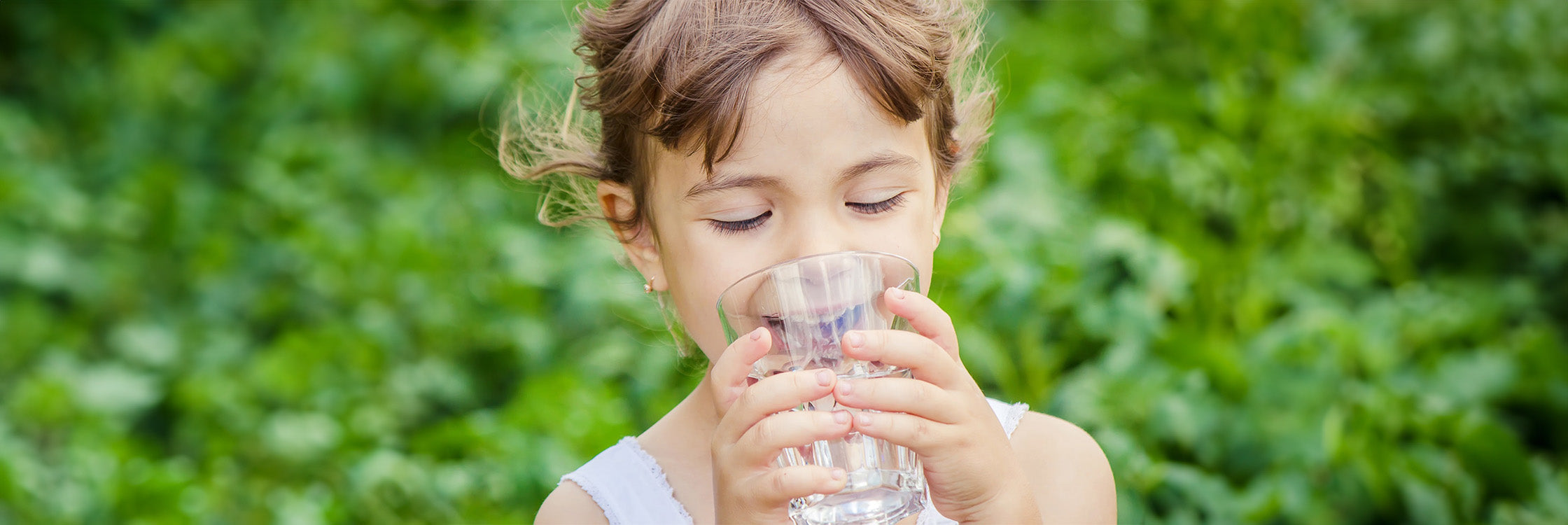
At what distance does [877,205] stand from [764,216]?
152mm

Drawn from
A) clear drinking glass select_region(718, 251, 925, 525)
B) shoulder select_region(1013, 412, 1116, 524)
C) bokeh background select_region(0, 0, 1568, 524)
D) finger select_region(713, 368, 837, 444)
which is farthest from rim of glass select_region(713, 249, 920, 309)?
bokeh background select_region(0, 0, 1568, 524)

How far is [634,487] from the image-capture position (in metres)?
2.07

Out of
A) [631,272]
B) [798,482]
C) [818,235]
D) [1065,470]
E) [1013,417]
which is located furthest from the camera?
[631,272]

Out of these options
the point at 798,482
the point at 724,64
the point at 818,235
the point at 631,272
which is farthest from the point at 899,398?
the point at 631,272

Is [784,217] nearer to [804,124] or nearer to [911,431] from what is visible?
[804,124]

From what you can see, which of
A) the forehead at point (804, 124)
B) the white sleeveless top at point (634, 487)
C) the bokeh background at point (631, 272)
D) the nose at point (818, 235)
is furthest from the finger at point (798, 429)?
the bokeh background at point (631, 272)

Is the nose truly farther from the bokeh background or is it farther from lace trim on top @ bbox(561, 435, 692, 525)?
the bokeh background

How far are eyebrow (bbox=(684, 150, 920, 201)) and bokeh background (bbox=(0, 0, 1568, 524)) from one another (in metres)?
1.07

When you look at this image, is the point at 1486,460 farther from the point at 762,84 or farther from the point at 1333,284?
the point at 762,84

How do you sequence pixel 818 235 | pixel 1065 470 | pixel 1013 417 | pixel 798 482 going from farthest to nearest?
pixel 1013 417 → pixel 1065 470 → pixel 818 235 → pixel 798 482

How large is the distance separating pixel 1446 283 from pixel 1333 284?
0.37 meters

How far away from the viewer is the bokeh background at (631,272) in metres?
3.03

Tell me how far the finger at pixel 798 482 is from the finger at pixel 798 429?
28 millimetres

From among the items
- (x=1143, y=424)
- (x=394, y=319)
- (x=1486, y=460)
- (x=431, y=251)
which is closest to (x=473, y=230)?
(x=431, y=251)
